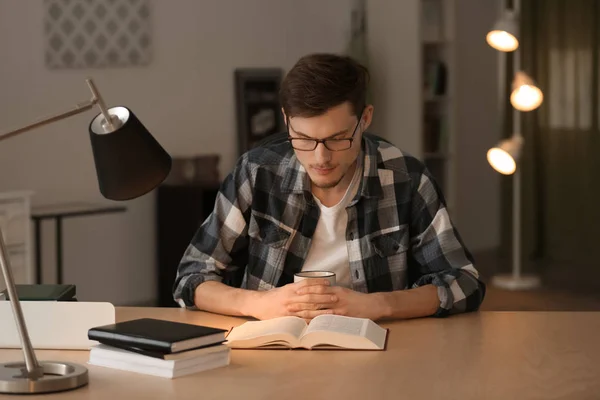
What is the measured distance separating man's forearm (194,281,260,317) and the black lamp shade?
23.1 inches

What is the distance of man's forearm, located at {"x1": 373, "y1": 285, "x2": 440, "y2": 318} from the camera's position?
2338 millimetres

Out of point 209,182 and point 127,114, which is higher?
point 127,114

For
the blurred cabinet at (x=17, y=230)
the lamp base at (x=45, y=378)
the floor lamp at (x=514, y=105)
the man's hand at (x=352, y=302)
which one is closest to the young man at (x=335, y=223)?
the man's hand at (x=352, y=302)

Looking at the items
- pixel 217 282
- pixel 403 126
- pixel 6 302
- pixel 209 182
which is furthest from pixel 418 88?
pixel 6 302

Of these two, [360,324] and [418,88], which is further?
[418,88]

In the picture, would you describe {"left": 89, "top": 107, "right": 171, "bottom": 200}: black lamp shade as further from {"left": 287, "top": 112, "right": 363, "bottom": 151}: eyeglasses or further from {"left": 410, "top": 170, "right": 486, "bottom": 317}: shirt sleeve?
{"left": 410, "top": 170, "right": 486, "bottom": 317}: shirt sleeve

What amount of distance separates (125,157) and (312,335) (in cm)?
54

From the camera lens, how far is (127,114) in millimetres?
1797

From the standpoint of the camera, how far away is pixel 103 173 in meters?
1.83

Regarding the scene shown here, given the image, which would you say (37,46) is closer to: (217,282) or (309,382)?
(217,282)

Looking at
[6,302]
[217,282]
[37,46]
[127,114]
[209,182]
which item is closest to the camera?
[127,114]

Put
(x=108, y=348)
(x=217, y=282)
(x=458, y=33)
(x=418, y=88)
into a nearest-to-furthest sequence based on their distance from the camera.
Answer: (x=108, y=348) < (x=217, y=282) < (x=418, y=88) < (x=458, y=33)

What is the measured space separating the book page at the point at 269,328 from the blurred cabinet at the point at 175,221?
12.5 feet

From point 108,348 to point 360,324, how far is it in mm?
520
